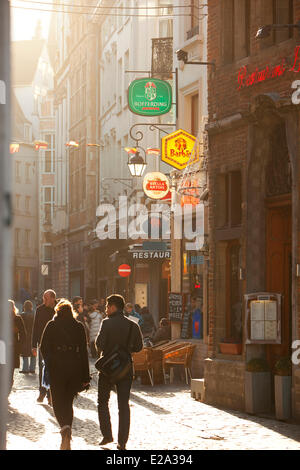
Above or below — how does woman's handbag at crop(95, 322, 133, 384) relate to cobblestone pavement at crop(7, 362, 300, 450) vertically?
above

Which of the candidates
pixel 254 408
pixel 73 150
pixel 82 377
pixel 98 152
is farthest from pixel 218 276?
pixel 73 150

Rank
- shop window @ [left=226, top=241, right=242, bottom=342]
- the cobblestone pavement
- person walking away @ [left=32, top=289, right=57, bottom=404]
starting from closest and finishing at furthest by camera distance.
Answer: the cobblestone pavement, shop window @ [left=226, top=241, right=242, bottom=342], person walking away @ [left=32, top=289, right=57, bottom=404]

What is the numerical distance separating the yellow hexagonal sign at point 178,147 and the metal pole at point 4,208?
72.5 feet

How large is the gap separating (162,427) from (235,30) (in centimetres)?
728

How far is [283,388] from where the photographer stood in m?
13.8

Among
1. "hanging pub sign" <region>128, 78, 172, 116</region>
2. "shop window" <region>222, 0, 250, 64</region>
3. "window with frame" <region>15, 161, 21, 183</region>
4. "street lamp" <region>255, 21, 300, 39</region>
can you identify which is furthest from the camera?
"window with frame" <region>15, 161, 21, 183</region>

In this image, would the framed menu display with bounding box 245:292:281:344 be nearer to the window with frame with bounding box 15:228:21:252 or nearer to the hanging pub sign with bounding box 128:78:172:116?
the hanging pub sign with bounding box 128:78:172:116

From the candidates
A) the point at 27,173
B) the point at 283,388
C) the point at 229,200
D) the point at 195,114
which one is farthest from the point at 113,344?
the point at 27,173

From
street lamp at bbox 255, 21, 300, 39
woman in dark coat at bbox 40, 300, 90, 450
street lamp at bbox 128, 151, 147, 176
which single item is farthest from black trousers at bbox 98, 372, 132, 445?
street lamp at bbox 128, 151, 147, 176

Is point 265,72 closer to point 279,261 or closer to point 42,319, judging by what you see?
point 279,261

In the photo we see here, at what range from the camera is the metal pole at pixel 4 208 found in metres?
2.93

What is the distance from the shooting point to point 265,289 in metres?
15.6

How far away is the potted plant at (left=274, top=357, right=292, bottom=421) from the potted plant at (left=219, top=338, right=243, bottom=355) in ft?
6.47

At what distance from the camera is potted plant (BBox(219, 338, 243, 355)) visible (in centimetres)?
1595
